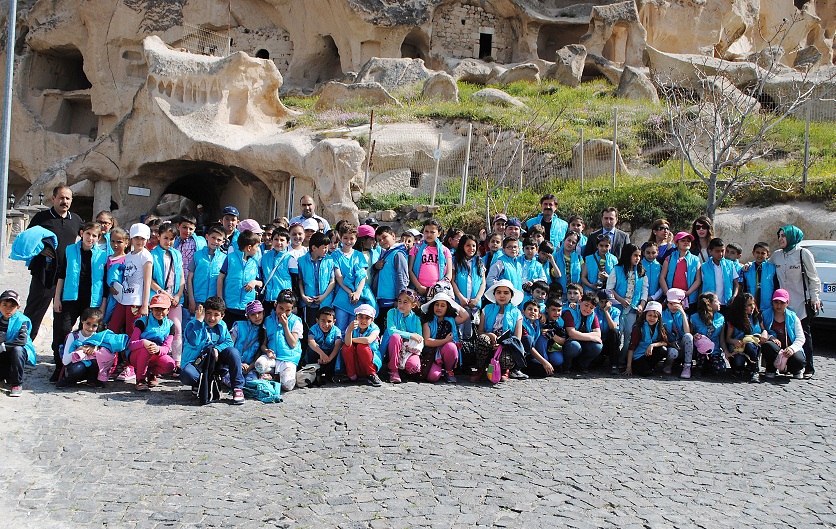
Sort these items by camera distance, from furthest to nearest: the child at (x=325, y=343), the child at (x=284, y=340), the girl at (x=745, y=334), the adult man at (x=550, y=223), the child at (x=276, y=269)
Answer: the adult man at (x=550, y=223) → the child at (x=276, y=269) → the girl at (x=745, y=334) → the child at (x=325, y=343) → the child at (x=284, y=340)

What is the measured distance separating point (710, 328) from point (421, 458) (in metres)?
4.16

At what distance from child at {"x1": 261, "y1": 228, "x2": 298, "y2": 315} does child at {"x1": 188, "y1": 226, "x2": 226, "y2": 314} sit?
443 mm

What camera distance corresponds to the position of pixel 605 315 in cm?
850

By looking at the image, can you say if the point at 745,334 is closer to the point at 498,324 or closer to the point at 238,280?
the point at 498,324

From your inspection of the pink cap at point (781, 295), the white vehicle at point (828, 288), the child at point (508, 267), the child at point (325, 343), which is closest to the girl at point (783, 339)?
the pink cap at point (781, 295)

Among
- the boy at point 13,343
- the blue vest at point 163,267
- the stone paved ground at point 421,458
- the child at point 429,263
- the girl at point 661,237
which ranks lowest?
the stone paved ground at point 421,458

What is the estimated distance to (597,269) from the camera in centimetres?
909

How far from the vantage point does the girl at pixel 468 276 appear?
338 inches

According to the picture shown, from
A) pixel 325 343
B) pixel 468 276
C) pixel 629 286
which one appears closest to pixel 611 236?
pixel 629 286

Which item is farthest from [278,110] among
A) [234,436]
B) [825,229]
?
[234,436]

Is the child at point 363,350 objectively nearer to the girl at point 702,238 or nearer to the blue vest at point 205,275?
the blue vest at point 205,275

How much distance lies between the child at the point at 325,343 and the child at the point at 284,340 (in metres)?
0.22

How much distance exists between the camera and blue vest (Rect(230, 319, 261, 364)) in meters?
7.38

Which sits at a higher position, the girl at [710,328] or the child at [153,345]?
the girl at [710,328]
